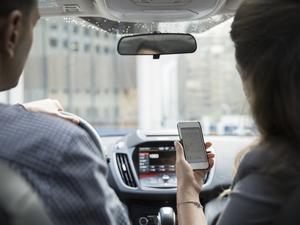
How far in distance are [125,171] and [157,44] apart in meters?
0.89

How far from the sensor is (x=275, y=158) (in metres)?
1.57

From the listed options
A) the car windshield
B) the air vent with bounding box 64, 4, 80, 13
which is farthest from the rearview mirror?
the car windshield

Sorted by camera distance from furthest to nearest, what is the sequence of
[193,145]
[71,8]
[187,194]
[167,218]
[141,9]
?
[167,218] < [71,8] < [141,9] < [193,145] < [187,194]

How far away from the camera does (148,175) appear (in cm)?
385

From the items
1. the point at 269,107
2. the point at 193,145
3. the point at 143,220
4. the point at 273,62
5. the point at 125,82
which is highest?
the point at 273,62

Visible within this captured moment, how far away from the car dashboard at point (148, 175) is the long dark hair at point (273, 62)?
7.23 ft

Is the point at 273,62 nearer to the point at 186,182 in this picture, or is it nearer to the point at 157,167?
the point at 186,182

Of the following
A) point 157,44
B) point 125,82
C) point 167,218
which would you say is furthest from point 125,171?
point 125,82

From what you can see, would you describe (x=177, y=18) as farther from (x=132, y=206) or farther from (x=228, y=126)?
(x=228, y=126)

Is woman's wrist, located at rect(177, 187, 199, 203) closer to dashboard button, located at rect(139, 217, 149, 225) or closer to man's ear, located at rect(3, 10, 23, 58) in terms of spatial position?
man's ear, located at rect(3, 10, 23, 58)

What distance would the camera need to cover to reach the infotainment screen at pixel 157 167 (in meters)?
3.82

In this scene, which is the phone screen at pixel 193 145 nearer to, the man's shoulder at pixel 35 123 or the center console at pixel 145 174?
the center console at pixel 145 174

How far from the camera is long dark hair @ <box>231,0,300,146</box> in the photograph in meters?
1.58

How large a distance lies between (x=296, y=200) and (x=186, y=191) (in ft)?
2.98
